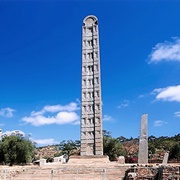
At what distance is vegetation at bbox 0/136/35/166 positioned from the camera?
36438 millimetres

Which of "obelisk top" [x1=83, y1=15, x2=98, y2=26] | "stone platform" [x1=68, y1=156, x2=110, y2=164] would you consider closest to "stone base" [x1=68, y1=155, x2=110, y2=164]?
"stone platform" [x1=68, y1=156, x2=110, y2=164]

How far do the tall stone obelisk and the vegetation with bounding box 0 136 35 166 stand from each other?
10.0 m

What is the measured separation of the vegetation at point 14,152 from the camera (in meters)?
36.4

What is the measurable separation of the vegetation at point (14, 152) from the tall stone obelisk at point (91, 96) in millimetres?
10009

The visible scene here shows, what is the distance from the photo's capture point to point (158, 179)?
14.6 m

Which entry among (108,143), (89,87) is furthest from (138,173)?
(108,143)

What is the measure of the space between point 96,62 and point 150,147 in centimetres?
2873

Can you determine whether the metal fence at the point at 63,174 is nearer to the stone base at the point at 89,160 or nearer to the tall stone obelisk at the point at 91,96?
the stone base at the point at 89,160

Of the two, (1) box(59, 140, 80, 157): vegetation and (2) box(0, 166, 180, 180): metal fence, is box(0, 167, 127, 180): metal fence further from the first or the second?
(1) box(59, 140, 80, 157): vegetation

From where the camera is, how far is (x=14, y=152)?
1438 inches

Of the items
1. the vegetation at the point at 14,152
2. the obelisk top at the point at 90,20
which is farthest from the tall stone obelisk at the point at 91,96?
the vegetation at the point at 14,152

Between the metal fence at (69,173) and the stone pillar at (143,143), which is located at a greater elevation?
the stone pillar at (143,143)

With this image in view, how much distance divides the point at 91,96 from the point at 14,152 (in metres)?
13.0

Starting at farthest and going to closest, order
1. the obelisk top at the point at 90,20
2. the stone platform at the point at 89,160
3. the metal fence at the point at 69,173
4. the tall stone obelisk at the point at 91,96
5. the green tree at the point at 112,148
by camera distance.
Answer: the green tree at the point at 112,148
the obelisk top at the point at 90,20
the tall stone obelisk at the point at 91,96
the stone platform at the point at 89,160
the metal fence at the point at 69,173
